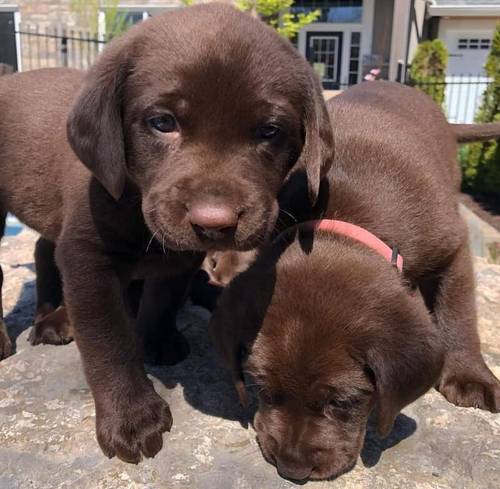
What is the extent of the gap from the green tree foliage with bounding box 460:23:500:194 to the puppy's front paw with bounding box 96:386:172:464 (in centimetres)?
866

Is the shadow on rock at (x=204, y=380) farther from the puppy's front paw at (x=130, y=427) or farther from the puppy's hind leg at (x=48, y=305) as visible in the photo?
the puppy's hind leg at (x=48, y=305)

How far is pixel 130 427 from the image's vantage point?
8.92 feet

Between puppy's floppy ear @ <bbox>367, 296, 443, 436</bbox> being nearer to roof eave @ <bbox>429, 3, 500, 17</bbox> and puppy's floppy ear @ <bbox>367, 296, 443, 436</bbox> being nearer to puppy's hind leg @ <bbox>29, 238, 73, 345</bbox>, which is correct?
puppy's hind leg @ <bbox>29, 238, 73, 345</bbox>

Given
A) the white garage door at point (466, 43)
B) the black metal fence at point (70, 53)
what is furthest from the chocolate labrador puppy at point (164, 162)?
the white garage door at point (466, 43)

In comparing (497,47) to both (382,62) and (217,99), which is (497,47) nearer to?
(217,99)

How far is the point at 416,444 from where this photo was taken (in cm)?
285

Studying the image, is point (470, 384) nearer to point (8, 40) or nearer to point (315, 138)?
point (315, 138)

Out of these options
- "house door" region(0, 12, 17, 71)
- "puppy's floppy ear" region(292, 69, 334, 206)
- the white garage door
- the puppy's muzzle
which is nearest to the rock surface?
the puppy's muzzle

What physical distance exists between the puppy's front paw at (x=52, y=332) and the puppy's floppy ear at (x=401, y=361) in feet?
6.41

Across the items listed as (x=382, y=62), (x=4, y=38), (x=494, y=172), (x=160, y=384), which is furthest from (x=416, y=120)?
(x=4, y=38)

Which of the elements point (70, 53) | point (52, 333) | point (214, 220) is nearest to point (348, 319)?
point (214, 220)

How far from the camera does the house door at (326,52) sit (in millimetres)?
24138

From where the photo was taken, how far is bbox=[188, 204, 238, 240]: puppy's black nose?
226cm

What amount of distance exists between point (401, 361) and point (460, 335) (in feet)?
3.56
